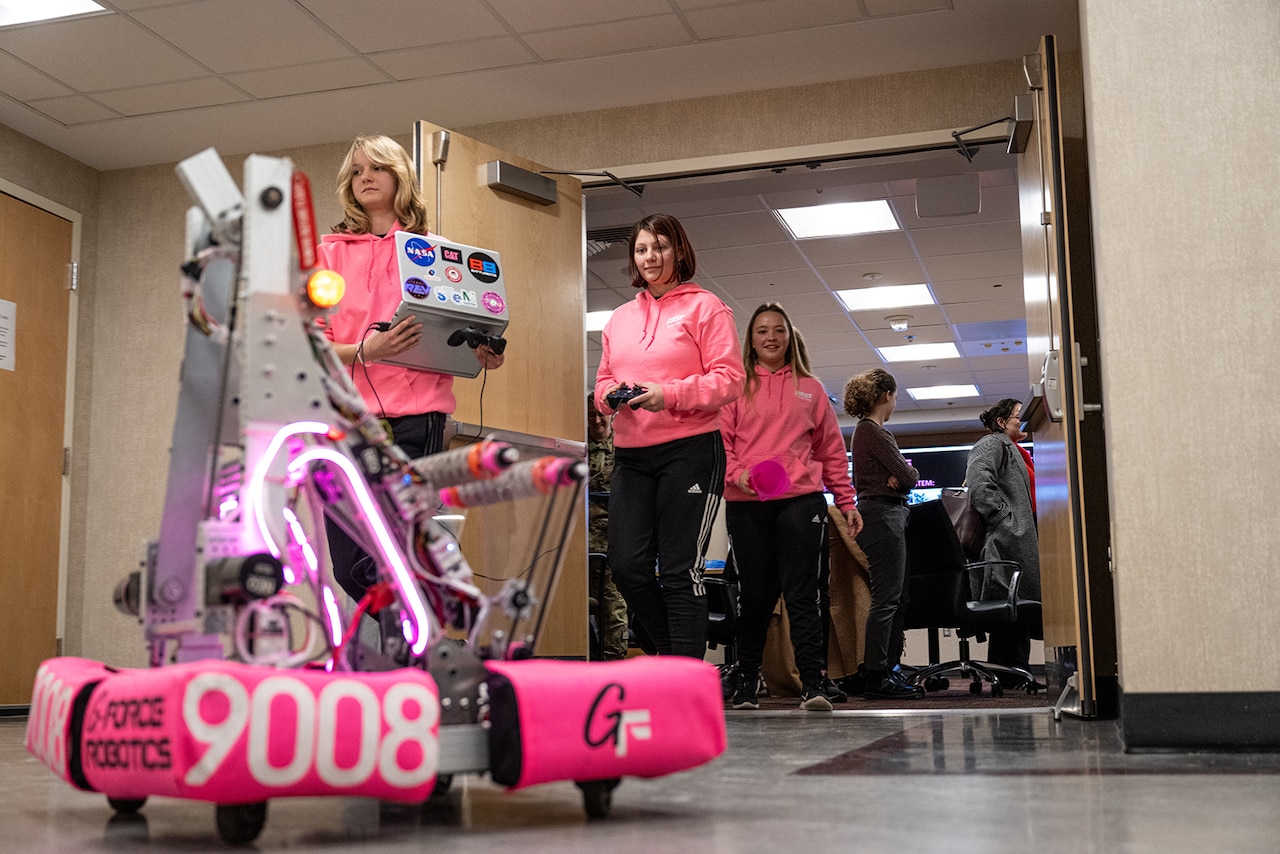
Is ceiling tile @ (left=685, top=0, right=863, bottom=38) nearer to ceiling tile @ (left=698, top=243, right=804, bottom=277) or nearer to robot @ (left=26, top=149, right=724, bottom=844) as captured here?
robot @ (left=26, top=149, right=724, bottom=844)

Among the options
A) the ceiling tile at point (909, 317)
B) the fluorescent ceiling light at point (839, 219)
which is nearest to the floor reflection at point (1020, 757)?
the fluorescent ceiling light at point (839, 219)

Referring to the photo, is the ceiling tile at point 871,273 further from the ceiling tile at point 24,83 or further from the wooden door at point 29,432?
the ceiling tile at point 24,83

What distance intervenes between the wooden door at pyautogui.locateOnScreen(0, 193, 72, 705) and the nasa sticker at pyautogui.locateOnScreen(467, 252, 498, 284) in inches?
123

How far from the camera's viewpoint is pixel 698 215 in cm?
686

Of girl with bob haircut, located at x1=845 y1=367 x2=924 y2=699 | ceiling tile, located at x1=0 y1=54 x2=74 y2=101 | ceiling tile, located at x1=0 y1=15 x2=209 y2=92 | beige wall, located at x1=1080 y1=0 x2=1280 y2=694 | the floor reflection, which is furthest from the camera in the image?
girl with bob haircut, located at x1=845 y1=367 x2=924 y2=699

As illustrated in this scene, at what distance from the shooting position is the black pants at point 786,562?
153 inches

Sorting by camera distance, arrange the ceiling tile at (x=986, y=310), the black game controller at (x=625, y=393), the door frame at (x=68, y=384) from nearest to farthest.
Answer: the black game controller at (x=625, y=393) → the door frame at (x=68, y=384) → the ceiling tile at (x=986, y=310)

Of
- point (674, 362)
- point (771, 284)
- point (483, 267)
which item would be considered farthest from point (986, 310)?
point (483, 267)

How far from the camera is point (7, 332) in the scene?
16.6ft

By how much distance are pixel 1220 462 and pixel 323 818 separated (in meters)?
1.76

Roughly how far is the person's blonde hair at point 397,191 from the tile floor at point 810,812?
129 cm

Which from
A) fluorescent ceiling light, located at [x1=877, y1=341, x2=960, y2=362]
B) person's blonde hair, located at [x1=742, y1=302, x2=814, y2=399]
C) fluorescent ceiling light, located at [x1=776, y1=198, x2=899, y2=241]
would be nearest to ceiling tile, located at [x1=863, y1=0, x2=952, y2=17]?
person's blonde hair, located at [x1=742, y1=302, x2=814, y2=399]

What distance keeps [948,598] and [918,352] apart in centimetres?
656

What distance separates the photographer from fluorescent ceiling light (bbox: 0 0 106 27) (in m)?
4.07
